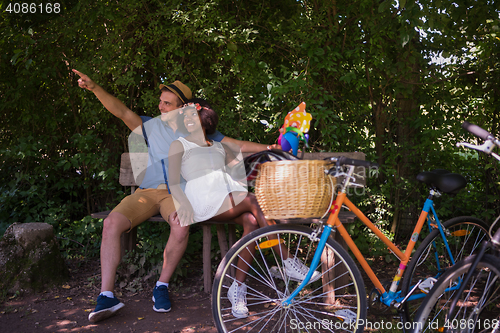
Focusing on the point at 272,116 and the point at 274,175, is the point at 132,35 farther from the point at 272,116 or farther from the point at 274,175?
the point at 274,175

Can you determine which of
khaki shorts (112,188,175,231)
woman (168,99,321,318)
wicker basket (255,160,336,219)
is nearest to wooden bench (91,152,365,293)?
khaki shorts (112,188,175,231)

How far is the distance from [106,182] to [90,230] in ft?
1.83

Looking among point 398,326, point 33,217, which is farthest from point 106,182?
point 398,326

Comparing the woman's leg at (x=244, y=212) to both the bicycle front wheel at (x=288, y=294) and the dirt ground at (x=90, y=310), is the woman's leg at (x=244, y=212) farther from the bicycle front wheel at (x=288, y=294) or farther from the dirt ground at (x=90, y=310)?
the dirt ground at (x=90, y=310)

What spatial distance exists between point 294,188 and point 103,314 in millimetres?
1626

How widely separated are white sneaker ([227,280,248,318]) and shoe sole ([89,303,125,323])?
77 cm

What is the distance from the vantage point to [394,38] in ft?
11.8

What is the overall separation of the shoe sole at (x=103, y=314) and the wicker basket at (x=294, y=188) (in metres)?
1.41

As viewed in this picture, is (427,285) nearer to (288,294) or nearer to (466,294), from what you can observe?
(466,294)

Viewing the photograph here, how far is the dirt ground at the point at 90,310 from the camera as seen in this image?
2.61 metres

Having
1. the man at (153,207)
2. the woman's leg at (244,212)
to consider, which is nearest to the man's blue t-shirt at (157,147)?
the man at (153,207)

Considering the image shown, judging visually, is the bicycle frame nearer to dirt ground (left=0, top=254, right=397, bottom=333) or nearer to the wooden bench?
dirt ground (left=0, top=254, right=397, bottom=333)

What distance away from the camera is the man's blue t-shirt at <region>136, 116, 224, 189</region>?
3271 millimetres

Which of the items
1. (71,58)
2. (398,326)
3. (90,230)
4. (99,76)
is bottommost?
(398,326)
